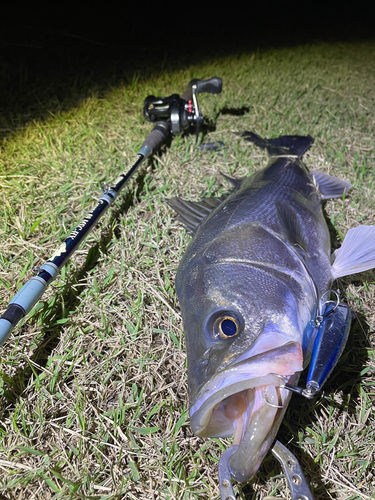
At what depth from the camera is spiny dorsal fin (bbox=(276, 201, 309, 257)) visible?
1.88 metres

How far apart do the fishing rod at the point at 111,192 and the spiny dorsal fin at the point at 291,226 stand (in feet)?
3.68

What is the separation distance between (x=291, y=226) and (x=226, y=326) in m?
0.87

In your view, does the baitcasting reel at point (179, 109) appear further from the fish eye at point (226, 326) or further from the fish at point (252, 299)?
the fish eye at point (226, 326)

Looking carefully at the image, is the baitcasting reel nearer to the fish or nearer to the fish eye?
the fish

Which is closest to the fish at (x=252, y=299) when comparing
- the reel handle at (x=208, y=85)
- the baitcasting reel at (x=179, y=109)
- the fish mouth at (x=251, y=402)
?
the fish mouth at (x=251, y=402)

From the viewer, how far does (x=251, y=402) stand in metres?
1.30

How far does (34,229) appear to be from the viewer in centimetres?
246

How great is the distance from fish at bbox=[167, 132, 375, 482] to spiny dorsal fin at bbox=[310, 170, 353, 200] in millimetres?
438

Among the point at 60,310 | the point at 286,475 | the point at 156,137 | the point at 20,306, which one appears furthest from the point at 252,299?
the point at 156,137

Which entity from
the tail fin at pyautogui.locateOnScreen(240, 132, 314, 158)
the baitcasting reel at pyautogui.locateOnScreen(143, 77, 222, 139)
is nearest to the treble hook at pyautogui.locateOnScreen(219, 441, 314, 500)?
the tail fin at pyautogui.locateOnScreen(240, 132, 314, 158)

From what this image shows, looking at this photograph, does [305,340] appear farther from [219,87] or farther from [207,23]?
[207,23]

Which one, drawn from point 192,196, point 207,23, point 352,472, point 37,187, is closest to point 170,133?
point 192,196

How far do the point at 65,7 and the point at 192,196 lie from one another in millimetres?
5478

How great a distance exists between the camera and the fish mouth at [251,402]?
1.23 m
